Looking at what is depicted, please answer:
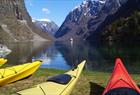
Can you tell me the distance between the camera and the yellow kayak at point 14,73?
69.0 ft

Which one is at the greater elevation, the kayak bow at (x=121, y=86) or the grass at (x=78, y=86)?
the kayak bow at (x=121, y=86)

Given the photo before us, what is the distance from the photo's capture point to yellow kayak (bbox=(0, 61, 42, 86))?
21.0 meters

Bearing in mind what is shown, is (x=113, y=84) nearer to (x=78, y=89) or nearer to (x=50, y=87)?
(x=50, y=87)

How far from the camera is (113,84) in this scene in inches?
647

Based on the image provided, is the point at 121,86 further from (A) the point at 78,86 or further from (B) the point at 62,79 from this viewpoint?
(A) the point at 78,86

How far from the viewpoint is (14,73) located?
72.2 ft

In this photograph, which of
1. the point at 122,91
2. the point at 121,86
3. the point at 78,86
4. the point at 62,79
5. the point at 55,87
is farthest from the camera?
the point at 78,86

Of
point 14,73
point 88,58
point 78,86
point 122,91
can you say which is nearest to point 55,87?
point 122,91

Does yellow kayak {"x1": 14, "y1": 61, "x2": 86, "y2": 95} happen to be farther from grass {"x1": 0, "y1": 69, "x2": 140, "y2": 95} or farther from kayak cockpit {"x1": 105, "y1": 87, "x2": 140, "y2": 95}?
kayak cockpit {"x1": 105, "y1": 87, "x2": 140, "y2": 95}

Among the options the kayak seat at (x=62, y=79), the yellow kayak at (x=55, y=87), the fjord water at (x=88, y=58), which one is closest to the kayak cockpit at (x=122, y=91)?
the yellow kayak at (x=55, y=87)

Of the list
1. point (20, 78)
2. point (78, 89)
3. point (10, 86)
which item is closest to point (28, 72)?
point (20, 78)

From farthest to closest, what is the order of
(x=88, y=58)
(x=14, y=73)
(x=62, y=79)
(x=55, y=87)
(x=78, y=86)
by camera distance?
(x=88, y=58)
(x=14, y=73)
(x=78, y=86)
(x=62, y=79)
(x=55, y=87)

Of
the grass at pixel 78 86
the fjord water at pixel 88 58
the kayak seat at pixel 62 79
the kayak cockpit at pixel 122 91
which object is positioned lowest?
the fjord water at pixel 88 58

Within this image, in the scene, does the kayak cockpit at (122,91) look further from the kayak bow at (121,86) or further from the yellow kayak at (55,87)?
the yellow kayak at (55,87)
